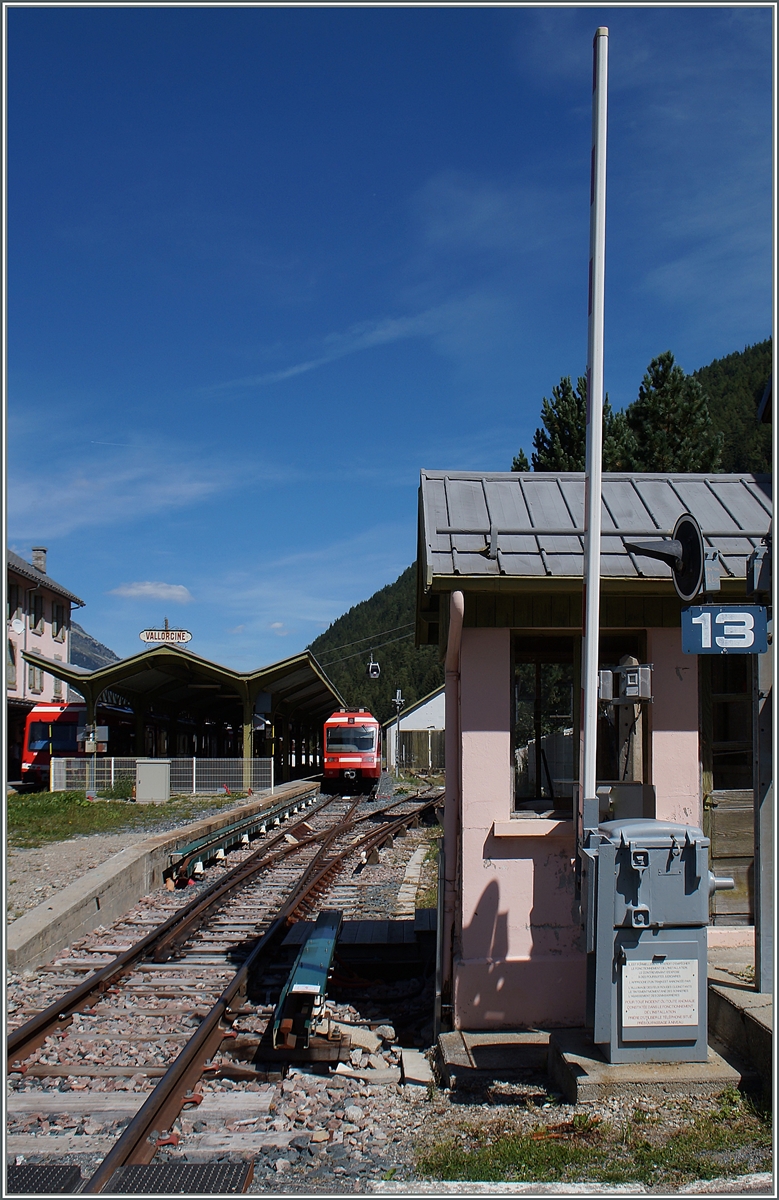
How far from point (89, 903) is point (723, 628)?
28.0 ft

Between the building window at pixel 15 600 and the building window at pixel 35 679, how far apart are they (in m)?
3.44

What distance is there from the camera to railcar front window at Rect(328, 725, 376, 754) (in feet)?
113

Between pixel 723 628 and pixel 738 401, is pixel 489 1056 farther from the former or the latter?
pixel 738 401

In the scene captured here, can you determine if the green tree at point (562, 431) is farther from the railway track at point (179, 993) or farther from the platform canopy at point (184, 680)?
the railway track at point (179, 993)

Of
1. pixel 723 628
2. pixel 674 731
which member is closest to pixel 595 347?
pixel 723 628

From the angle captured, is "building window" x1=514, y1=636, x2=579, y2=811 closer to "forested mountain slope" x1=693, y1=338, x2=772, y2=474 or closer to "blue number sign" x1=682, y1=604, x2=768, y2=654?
"blue number sign" x1=682, y1=604, x2=768, y2=654

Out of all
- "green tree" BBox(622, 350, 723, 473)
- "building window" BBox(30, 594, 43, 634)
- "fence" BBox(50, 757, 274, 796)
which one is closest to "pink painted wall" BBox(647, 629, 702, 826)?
"fence" BBox(50, 757, 274, 796)

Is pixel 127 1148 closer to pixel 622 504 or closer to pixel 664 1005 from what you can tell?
pixel 664 1005

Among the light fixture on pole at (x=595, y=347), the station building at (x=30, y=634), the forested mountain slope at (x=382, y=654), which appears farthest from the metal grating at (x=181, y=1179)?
the forested mountain slope at (x=382, y=654)

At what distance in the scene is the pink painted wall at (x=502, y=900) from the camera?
6512 mm

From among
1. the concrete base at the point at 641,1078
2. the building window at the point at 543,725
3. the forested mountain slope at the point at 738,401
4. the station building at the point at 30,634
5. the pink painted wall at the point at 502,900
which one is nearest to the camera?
the concrete base at the point at 641,1078

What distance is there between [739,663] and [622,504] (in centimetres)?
163

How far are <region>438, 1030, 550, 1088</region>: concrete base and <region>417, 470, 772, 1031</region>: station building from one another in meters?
0.21

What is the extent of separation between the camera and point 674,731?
6.73 m
